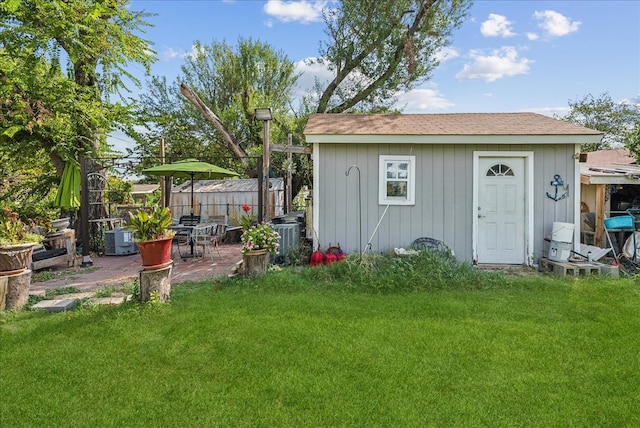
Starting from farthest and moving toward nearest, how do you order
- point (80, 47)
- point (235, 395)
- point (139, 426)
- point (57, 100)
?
1. point (57, 100)
2. point (80, 47)
3. point (235, 395)
4. point (139, 426)

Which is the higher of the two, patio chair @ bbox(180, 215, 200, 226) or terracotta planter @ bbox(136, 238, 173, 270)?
patio chair @ bbox(180, 215, 200, 226)

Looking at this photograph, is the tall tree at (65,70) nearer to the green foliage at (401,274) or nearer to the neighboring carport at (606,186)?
the green foliage at (401,274)

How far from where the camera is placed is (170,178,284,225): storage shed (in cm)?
1264

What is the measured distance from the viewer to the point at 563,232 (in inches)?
227

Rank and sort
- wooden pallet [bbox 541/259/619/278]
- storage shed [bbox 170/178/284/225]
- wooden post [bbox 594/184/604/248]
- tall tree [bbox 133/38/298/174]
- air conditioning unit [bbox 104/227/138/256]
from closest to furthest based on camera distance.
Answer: wooden pallet [bbox 541/259/619/278], wooden post [bbox 594/184/604/248], air conditioning unit [bbox 104/227/138/256], storage shed [bbox 170/178/284/225], tall tree [bbox 133/38/298/174]

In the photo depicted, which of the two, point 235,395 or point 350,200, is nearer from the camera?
point 235,395

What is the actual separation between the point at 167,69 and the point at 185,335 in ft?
→ 57.4

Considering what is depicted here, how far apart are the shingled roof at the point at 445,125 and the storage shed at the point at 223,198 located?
5820 mm

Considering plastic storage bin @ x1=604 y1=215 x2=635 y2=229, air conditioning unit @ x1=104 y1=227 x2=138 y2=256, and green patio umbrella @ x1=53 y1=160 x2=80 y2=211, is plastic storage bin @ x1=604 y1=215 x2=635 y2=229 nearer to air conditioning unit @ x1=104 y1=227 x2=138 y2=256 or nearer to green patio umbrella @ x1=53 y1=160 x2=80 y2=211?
air conditioning unit @ x1=104 y1=227 x2=138 y2=256

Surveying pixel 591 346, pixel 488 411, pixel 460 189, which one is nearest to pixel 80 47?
pixel 460 189

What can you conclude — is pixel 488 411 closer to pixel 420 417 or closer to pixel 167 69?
pixel 420 417

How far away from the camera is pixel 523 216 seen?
249 inches

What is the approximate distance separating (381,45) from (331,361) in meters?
13.0

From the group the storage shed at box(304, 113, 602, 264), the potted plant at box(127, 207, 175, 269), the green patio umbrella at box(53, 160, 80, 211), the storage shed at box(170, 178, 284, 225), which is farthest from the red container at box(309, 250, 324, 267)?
the storage shed at box(170, 178, 284, 225)
